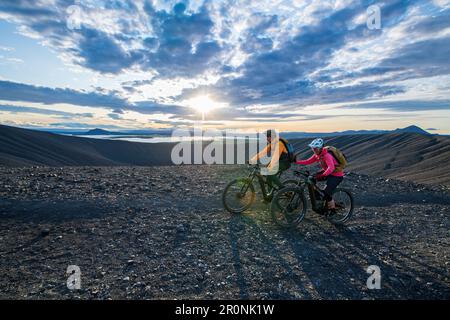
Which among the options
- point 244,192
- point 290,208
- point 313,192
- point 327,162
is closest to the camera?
point 327,162

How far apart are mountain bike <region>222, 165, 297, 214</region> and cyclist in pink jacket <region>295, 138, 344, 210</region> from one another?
3.82 feet

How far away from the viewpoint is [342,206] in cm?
855

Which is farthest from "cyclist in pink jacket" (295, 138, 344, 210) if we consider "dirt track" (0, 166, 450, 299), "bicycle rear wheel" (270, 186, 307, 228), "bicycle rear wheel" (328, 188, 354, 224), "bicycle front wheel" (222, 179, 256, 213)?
"bicycle front wheel" (222, 179, 256, 213)

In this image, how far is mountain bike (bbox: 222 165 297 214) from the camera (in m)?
8.98

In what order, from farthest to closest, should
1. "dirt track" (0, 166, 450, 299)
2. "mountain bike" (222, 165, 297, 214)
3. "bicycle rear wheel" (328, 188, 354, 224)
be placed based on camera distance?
"mountain bike" (222, 165, 297, 214) → "bicycle rear wheel" (328, 188, 354, 224) → "dirt track" (0, 166, 450, 299)

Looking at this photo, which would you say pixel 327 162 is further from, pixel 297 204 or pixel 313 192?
pixel 297 204

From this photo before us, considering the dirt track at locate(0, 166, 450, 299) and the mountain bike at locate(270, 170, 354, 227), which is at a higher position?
the mountain bike at locate(270, 170, 354, 227)

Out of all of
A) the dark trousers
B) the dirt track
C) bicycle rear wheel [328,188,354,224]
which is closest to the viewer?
the dirt track

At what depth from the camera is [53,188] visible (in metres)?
10.8

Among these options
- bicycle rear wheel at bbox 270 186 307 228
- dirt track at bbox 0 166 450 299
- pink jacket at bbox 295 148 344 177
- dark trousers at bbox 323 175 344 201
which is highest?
pink jacket at bbox 295 148 344 177

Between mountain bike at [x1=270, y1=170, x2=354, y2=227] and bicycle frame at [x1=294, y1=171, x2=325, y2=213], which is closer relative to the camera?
mountain bike at [x1=270, y1=170, x2=354, y2=227]

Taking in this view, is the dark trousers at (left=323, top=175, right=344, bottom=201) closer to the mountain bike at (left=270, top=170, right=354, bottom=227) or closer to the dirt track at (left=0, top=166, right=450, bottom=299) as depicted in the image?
the mountain bike at (left=270, top=170, right=354, bottom=227)

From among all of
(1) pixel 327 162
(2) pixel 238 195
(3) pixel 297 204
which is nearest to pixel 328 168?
(1) pixel 327 162

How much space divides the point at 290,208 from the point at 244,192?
1.66 m
